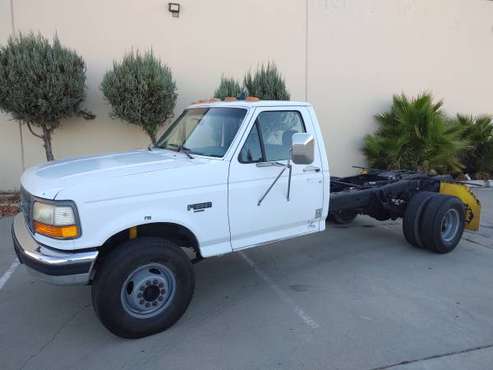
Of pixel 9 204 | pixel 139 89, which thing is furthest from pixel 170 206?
pixel 9 204

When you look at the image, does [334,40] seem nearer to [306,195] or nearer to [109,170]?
[306,195]

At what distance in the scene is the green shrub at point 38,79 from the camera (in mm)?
7754

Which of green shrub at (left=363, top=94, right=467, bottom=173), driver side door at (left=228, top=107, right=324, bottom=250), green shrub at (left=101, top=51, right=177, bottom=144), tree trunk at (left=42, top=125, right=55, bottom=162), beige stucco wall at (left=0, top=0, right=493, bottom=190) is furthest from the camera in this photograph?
green shrub at (left=363, top=94, right=467, bottom=173)

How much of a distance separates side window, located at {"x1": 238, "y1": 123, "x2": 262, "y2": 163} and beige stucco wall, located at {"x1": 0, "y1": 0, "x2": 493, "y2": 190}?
6.23 m

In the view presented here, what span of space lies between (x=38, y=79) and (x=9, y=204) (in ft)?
8.42

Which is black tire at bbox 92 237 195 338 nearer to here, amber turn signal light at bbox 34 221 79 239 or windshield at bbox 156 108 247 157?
amber turn signal light at bbox 34 221 79 239

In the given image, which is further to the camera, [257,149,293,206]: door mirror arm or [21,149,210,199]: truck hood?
[257,149,293,206]: door mirror arm

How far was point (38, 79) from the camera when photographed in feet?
25.8

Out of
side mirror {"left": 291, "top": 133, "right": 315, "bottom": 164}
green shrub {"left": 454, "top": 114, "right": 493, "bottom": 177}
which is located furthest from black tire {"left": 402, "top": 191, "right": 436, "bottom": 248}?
green shrub {"left": 454, "top": 114, "right": 493, "bottom": 177}

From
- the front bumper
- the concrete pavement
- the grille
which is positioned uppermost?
the grille

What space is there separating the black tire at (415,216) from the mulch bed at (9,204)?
690cm

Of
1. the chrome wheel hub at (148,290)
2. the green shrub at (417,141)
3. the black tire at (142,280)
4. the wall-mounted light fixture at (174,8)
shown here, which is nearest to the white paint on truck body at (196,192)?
the black tire at (142,280)

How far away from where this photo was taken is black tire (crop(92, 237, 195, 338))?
3369 mm

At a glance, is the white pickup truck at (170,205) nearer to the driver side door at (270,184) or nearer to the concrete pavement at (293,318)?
the driver side door at (270,184)
